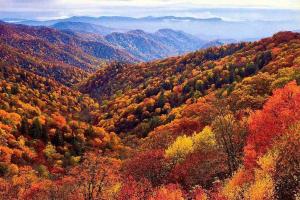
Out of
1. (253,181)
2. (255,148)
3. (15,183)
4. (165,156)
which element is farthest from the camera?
(15,183)

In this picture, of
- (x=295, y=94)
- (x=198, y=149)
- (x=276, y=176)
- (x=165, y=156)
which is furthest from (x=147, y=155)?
(x=276, y=176)

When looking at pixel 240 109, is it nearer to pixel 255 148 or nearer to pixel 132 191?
pixel 255 148

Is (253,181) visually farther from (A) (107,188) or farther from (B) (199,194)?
(A) (107,188)

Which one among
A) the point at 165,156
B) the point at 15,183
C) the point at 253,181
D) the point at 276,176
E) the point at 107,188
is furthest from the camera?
the point at 15,183

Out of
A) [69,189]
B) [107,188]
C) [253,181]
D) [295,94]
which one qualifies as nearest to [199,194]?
[253,181]

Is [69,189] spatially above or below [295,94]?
below

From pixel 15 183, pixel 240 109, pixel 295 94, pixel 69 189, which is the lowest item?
pixel 15 183

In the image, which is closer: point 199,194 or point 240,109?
point 199,194

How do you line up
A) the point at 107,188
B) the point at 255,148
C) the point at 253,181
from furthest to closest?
the point at 107,188 → the point at 255,148 → the point at 253,181

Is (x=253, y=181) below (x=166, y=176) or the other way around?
the other way around
